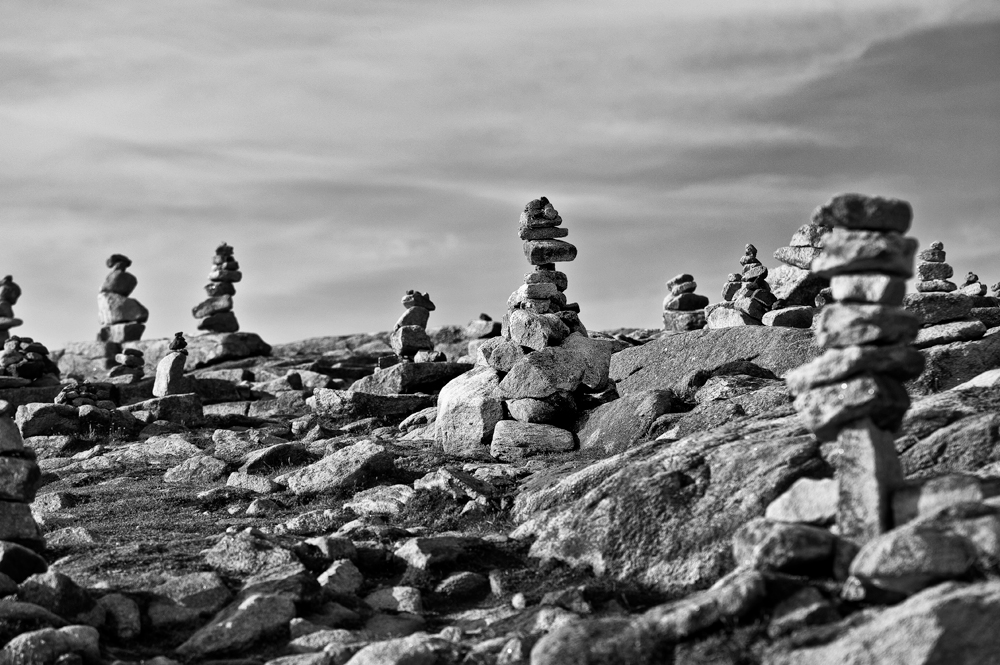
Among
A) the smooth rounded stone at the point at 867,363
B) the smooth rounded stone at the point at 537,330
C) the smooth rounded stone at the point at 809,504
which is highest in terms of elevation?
the smooth rounded stone at the point at 537,330

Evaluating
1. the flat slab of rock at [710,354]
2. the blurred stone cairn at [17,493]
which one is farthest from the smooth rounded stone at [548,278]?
the blurred stone cairn at [17,493]

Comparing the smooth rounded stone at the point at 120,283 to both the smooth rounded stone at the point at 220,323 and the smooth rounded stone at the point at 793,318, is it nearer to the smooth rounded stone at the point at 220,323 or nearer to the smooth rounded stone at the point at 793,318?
the smooth rounded stone at the point at 220,323

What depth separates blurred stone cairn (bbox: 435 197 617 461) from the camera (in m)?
29.6

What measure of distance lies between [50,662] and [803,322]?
27075mm

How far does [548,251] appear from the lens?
33750 millimetres

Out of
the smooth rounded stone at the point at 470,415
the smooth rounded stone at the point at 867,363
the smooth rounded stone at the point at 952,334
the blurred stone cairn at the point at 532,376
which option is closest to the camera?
the smooth rounded stone at the point at 867,363

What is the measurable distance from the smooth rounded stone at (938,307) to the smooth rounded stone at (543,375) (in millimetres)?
8567

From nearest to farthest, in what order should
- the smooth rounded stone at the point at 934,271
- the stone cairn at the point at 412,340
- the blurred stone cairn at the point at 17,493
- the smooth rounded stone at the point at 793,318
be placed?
the blurred stone cairn at the point at 17,493, the smooth rounded stone at the point at 793,318, the stone cairn at the point at 412,340, the smooth rounded stone at the point at 934,271

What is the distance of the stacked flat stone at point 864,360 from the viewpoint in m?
15.0

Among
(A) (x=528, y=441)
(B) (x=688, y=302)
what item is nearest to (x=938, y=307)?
(A) (x=528, y=441)

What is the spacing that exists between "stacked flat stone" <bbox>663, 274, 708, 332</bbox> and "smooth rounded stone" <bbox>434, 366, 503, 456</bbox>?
71.6 feet

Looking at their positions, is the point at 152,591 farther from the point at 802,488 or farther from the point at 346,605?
the point at 802,488

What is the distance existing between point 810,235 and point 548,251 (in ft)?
33.3

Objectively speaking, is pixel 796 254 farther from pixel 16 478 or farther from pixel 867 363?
pixel 16 478
